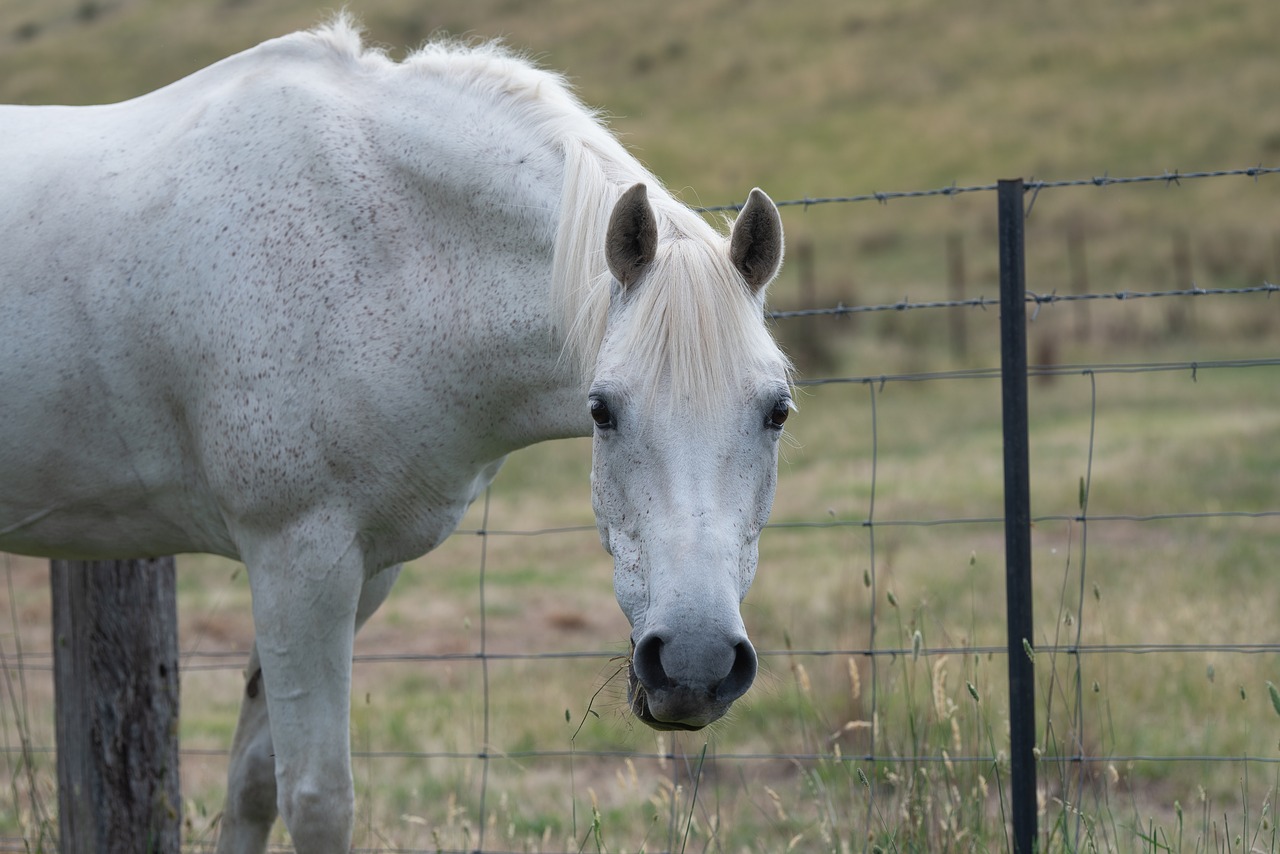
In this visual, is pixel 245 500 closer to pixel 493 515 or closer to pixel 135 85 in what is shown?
pixel 493 515

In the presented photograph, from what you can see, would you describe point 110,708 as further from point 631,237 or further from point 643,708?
point 631,237

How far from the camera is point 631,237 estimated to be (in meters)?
2.49

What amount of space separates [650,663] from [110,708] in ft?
7.66

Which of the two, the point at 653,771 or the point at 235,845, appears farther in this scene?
the point at 653,771

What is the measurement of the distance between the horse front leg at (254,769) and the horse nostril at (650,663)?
1168 millimetres

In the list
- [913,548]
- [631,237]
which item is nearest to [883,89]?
[913,548]

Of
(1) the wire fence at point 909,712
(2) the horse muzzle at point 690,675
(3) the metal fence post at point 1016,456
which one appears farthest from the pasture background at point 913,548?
(2) the horse muzzle at point 690,675

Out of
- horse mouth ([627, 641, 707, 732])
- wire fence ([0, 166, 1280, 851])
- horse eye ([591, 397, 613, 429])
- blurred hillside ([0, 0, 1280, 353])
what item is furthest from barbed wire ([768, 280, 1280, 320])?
blurred hillside ([0, 0, 1280, 353])

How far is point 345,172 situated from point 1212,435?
11073mm

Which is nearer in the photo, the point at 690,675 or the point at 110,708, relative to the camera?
the point at 690,675

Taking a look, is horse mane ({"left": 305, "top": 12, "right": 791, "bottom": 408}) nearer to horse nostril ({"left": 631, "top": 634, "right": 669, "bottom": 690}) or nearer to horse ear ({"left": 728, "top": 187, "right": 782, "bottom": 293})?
horse ear ({"left": 728, "top": 187, "right": 782, "bottom": 293})

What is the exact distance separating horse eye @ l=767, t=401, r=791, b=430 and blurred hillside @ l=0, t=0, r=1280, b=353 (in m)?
19.7

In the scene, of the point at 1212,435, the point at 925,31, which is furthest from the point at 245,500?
the point at 925,31

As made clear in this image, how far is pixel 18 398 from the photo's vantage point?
296 cm
